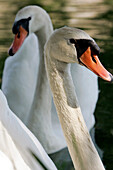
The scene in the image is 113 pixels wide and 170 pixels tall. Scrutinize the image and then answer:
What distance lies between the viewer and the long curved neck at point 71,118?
10.4ft

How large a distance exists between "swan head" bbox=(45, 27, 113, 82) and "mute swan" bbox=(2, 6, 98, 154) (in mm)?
1514

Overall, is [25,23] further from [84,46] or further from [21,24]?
[84,46]

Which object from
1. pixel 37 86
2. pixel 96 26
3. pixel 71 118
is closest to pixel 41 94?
pixel 37 86

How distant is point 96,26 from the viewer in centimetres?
961

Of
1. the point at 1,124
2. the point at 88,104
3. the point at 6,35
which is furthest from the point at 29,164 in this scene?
the point at 6,35

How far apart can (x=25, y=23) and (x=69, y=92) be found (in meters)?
1.72

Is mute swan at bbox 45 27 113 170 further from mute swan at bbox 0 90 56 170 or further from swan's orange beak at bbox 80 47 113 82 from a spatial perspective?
mute swan at bbox 0 90 56 170

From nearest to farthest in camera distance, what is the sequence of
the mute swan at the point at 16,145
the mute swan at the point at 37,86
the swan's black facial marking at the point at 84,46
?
1. the mute swan at the point at 16,145
2. the swan's black facial marking at the point at 84,46
3. the mute swan at the point at 37,86

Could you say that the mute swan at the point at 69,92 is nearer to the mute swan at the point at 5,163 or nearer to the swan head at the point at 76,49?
the swan head at the point at 76,49

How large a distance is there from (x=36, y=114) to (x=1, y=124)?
2137mm

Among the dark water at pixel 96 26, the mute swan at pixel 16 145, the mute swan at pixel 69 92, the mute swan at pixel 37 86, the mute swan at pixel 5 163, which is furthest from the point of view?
the dark water at pixel 96 26

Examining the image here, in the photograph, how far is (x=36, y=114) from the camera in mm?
4891

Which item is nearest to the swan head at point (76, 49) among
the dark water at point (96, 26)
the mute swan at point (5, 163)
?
the mute swan at point (5, 163)

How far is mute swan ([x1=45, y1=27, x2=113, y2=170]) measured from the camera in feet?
10.4
